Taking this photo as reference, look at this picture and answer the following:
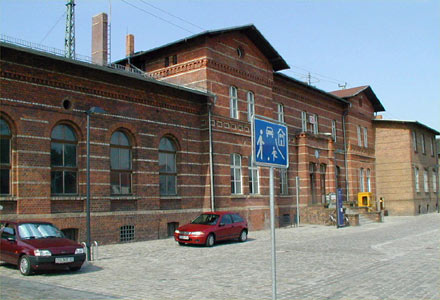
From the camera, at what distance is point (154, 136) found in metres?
23.3

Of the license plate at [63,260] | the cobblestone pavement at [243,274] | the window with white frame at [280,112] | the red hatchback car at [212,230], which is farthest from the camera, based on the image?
the window with white frame at [280,112]

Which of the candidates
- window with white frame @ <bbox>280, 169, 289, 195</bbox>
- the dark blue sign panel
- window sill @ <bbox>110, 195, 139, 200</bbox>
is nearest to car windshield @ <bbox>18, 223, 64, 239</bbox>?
window sill @ <bbox>110, 195, 139, 200</bbox>

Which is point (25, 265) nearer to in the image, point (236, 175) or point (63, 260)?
point (63, 260)

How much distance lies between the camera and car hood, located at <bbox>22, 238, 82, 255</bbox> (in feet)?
42.4

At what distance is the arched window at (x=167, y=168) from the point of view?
23.8 meters

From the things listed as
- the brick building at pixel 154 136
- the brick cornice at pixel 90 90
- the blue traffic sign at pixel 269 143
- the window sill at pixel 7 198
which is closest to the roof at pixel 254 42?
the brick building at pixel 154 136

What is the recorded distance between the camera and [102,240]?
20.2 metres

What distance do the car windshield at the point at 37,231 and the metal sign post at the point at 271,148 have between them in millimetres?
9156

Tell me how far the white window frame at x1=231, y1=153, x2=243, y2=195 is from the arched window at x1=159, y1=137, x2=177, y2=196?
413 cm

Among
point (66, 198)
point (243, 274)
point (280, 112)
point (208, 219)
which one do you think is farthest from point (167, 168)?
point (280, 112)

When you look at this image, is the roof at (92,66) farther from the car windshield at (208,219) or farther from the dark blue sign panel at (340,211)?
the dark blue sign panel at (340,211)

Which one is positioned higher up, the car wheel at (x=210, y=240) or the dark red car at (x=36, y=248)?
the dark red car at (x=36, y=248)

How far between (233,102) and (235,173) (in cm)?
411

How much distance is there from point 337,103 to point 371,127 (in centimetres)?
765
